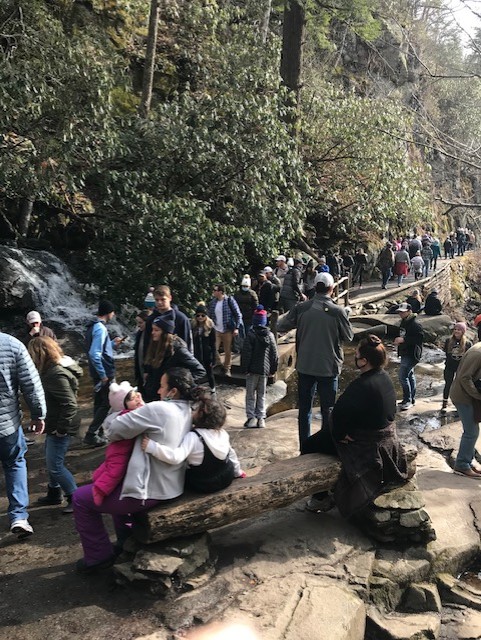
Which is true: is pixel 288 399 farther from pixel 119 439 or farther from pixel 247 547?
pixel 119 439

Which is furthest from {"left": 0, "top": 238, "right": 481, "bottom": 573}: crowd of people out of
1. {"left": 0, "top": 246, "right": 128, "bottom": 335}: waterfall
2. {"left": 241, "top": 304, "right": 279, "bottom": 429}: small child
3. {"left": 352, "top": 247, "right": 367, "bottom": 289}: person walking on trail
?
{"left": 352, "top": 247, "right": 367, "bottom": 289}: person walking on trail

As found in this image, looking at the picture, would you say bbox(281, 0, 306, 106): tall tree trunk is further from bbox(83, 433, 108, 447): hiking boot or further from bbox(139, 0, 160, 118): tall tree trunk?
bbox(83, 433, 108, 447): hiking boot

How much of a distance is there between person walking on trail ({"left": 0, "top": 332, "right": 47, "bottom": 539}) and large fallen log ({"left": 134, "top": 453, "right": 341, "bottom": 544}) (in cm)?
130

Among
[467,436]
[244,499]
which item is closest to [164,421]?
[244,499]

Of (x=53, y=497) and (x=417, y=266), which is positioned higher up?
(x=417, y=266)

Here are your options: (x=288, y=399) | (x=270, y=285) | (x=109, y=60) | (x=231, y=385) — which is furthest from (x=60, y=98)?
(x=288, y=399)

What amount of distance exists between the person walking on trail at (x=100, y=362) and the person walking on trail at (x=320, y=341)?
235 cm

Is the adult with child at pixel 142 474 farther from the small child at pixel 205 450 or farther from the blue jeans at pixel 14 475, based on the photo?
the blue jeans at pixel 14 475

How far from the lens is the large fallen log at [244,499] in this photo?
3904 millimetres

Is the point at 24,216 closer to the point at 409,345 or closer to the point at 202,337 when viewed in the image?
the point at 202,337

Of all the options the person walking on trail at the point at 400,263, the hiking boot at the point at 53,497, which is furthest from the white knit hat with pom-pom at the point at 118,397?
the person walking on trail at the point at 400,263

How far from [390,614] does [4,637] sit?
9.07 feet

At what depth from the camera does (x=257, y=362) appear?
748 cm

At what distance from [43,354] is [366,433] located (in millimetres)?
2962
